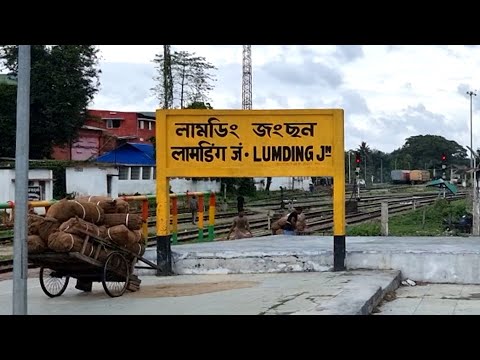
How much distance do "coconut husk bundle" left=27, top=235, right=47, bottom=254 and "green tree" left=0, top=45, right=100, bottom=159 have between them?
121 ft

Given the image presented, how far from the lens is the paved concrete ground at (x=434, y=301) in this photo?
9.38 metres

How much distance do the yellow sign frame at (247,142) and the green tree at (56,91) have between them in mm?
34266

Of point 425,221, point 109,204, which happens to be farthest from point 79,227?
point 425,221

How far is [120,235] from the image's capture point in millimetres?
10047

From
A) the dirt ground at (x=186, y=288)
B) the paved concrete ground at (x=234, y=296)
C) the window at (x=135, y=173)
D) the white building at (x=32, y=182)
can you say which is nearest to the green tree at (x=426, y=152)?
the window at (x=135, y=173)

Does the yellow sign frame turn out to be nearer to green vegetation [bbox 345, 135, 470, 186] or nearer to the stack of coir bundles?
the stack of coir bundles

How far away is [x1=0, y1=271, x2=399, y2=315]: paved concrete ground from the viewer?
8.44m

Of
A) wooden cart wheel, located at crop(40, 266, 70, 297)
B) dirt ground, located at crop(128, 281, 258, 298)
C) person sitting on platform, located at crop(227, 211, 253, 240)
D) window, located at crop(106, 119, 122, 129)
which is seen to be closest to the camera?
dirt ground, located at crop(128, 281, 258, 298)

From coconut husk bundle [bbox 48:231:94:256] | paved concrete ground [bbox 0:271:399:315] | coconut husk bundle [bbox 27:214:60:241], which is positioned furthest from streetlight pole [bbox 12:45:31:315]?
coconut husk bundle [bbox 27:214:60:241]

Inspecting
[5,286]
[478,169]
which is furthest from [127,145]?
[5,286]

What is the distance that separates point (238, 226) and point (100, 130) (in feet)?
154

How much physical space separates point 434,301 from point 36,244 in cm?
562
